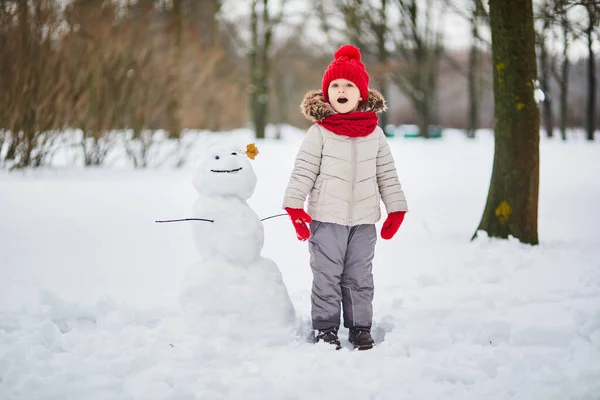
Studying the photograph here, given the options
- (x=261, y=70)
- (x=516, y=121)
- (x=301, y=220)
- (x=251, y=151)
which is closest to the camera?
(x=301, y=220)

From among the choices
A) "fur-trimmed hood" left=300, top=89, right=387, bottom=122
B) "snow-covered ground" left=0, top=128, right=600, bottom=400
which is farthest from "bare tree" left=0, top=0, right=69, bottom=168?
"fur-trimmed hood" left=300, top=89, right=387, bottom=122

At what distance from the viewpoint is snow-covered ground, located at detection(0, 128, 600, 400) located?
260 cm

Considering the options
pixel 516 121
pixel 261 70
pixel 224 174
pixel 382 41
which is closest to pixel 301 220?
pixel 224 174

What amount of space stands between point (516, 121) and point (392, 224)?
2340mm

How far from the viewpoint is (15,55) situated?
721 cm

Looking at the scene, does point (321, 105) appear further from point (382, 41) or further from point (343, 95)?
point (382, 41)

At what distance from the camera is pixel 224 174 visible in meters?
3.11

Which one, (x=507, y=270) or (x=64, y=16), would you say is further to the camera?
(x=64, y=16)

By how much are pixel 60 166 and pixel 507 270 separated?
6.92 m

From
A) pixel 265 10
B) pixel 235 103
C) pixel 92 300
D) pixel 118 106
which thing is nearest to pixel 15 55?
pixel 118 106

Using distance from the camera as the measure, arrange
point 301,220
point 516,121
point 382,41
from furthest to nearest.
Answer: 1. point 382,41
2. point 516,121
3. point 301,220

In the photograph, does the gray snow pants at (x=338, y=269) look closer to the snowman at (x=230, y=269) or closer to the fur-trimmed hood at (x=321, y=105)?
the snowman at (x=230, y=269)

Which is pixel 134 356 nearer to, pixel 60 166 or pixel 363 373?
pixel 363 373

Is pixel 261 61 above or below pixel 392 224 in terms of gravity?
above
